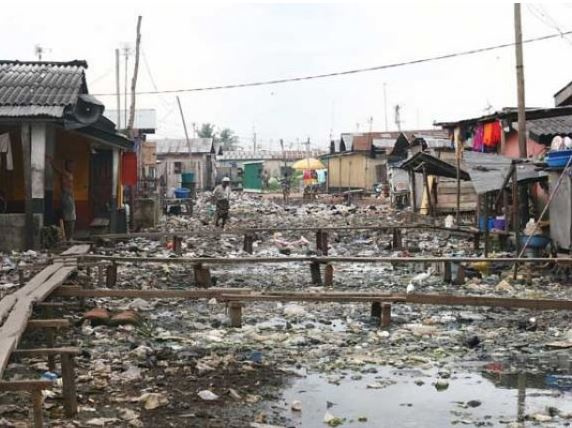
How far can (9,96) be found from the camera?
518 inches

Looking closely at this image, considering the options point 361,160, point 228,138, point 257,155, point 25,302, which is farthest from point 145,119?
point 228,138

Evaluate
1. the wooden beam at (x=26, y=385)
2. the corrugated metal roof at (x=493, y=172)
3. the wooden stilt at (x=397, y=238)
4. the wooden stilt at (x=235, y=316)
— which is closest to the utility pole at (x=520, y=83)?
the corrugated metal roof at (x=493, y=172)

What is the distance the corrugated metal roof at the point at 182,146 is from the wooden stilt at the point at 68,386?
43.5 m

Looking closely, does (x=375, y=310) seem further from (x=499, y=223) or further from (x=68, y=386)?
(x=499, y=223)

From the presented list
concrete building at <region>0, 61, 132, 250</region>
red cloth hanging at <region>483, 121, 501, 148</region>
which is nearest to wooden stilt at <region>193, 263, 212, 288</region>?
concrete building at <region>0, 61, 132, 250</region>

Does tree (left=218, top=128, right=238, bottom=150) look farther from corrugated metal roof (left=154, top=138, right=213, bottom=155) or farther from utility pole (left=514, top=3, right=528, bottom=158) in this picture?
utility pole (left=514, top=3, right=528, bottom=158)

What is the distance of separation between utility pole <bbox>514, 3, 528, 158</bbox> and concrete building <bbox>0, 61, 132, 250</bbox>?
28.6 ft

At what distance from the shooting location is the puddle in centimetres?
485

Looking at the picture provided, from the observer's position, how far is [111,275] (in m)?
10.4

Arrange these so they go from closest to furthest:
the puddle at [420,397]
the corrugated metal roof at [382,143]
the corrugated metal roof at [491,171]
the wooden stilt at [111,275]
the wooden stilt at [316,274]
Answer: the puddle at [420,397] → the wooden stilt at [111,275] → the wooden stilt at [316,274] → the corrugated metal roof at [491,171] → the corrugated metal roof at [382,143]

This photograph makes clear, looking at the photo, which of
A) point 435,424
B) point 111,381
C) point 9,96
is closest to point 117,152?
point 9,96

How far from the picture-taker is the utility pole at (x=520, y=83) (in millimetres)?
15711

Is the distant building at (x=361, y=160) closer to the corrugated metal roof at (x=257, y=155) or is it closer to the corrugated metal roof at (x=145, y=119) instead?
the corrugated metal roof at (x=145, y=119)

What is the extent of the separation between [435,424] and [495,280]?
680 centimetres
